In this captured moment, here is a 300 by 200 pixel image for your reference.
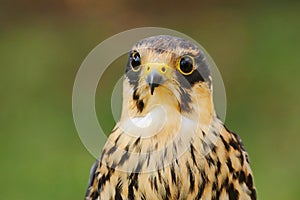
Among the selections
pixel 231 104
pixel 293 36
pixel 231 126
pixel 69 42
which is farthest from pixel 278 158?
pixel 69 42

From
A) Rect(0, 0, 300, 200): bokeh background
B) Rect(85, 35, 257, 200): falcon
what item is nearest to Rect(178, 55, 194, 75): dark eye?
Rect(85, 35, 257, 200): falcon

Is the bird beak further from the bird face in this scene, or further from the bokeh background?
the bokeh background

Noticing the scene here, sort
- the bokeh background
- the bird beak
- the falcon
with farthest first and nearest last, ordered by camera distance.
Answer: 1. the bokeh background
2. the falcon
3. the bird beak

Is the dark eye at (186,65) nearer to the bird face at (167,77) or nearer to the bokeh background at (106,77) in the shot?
the bird face at (167,77)

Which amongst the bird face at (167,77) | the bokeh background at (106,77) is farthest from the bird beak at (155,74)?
the bokeh background at (106,77)

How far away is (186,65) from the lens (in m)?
3.17

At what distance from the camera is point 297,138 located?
23.7ft

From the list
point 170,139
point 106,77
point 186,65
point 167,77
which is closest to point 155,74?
point 167,77

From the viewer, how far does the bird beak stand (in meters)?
3.02

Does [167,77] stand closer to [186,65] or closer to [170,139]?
[186,65]

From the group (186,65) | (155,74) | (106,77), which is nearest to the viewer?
(155,74)

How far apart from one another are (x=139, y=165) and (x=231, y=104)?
14.3 feet

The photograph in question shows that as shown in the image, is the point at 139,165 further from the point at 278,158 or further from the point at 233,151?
the point at 278,158

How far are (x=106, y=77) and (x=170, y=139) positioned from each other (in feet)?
16.5
